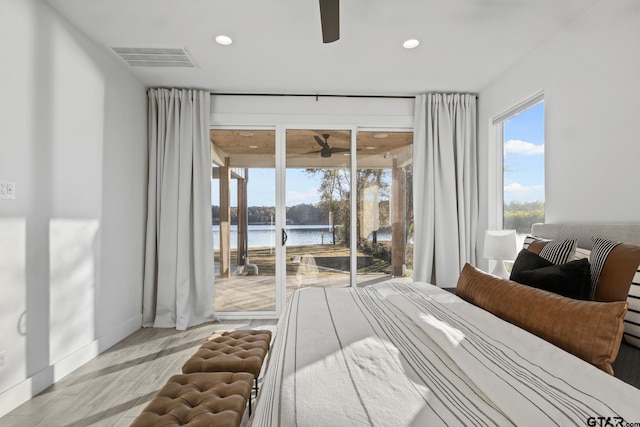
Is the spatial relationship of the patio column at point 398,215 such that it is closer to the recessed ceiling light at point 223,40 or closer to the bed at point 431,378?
the recessed ceiling light at point 223,40

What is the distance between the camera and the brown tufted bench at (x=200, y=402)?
4.27 feet

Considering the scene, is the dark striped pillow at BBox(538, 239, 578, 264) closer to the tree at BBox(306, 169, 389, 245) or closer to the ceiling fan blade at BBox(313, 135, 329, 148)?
the tree at BBox(306, 169, 389, 245)

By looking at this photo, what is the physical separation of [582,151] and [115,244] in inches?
147

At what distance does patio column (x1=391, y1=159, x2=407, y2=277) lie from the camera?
403 centimetres

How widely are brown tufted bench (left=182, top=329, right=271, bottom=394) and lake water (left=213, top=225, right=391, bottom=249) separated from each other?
1.77m

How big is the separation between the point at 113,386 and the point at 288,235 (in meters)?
2.12

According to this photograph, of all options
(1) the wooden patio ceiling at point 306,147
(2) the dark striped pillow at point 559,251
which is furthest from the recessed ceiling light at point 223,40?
(2) the dark striped pillow at point 559,251

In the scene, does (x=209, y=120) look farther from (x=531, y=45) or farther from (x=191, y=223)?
(x=531, y=45)

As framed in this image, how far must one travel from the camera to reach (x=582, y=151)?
2402mm

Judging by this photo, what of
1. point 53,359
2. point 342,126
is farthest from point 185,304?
point 342,126

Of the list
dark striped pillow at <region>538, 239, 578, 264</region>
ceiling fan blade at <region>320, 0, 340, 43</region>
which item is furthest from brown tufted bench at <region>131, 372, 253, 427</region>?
ceiling fan blade at <region>320, 0, 340, 43</region>

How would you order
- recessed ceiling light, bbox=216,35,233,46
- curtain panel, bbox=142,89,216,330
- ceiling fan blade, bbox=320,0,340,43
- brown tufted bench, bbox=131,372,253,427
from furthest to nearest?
curtain panel, bbox=142,89,216,330 < recessed ceiling light, bbox=216,35,233,46 < ceiling fan blade, bbox=320,0,340,43 < brown tufted bench, bbox=131,372,253,427

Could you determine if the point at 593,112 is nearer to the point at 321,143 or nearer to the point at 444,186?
the point at 444,186

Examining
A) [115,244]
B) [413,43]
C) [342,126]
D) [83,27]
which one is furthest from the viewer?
[342,126]
